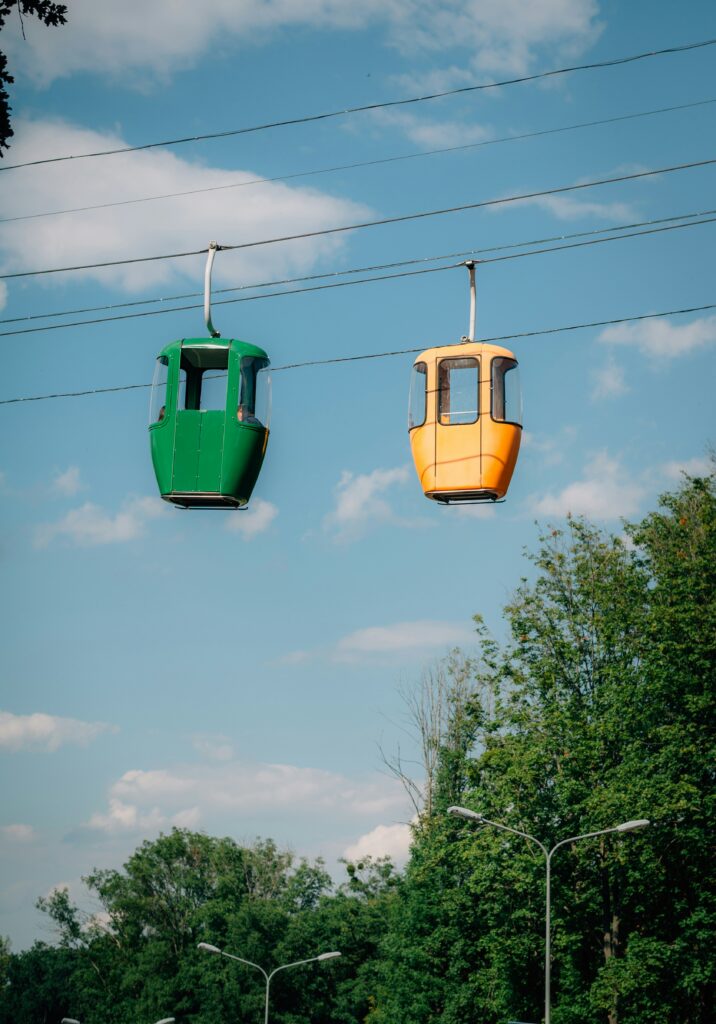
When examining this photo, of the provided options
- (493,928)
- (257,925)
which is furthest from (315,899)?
(493,928)

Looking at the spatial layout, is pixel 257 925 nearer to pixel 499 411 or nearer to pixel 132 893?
pixel 132 893

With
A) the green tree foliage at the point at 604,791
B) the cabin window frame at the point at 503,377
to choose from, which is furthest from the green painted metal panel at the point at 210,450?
the green tree foliage at the point at 604,791

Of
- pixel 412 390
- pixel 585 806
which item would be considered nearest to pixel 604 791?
pixel 585 806

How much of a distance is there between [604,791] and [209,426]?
76.6 feet

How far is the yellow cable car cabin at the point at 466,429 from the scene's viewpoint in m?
17.2

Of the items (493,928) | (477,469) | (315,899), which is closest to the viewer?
(477,469)

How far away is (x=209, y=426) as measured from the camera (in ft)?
57.1

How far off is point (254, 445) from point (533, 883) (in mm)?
24727

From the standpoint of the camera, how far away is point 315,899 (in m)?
75.8

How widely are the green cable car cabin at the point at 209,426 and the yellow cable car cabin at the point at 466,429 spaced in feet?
7.50

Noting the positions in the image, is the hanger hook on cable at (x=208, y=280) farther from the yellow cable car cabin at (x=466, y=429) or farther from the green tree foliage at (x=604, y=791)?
the green tree foliage at (x=604, y=791)

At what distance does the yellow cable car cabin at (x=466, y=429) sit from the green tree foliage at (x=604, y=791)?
21.5 m

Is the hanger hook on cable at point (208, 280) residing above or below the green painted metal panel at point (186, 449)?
above

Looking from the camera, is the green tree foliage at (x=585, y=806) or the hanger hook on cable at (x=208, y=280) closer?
the hanger hook on cable at (x=208, y=280)
